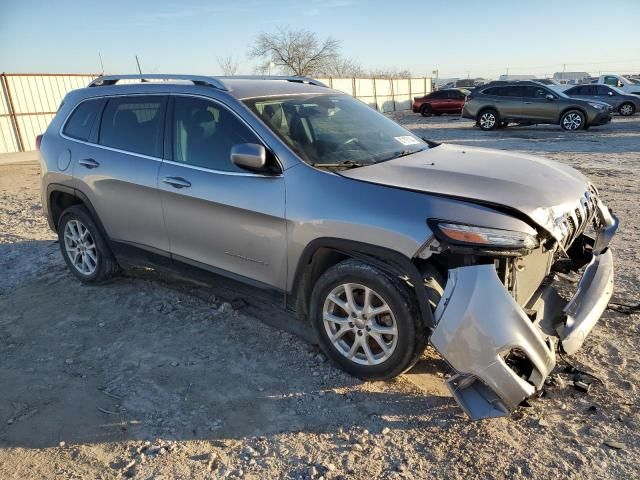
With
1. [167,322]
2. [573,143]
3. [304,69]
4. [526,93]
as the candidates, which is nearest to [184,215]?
[167,322]

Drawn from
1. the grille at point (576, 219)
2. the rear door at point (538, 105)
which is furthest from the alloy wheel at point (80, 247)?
the rear door at point (538, 105)

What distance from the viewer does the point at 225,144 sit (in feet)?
12.0

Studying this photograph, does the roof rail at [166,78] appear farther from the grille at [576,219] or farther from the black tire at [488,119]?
the black tire at [488,119]

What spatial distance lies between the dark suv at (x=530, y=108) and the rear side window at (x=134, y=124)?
17.0 metres

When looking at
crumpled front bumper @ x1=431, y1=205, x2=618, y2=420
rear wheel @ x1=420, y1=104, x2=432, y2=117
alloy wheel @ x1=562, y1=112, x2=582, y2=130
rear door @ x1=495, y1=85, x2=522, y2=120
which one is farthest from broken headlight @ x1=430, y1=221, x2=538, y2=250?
rear wheel @ x1=420, y1=104, x2=432, y2=117

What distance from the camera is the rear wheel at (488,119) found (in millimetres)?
19109

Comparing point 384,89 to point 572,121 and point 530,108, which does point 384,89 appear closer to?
point 530,108

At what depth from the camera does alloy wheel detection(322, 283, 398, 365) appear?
3.08 meters

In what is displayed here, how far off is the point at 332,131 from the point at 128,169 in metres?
1.75

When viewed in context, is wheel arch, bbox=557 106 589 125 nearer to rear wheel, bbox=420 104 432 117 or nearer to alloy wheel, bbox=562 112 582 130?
alloy wheel, bbox=562 112 582 130

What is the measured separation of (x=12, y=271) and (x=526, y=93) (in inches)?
706

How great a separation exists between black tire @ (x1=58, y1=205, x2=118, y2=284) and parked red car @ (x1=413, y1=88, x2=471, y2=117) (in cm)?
2550

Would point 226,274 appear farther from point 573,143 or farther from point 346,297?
point 573,143

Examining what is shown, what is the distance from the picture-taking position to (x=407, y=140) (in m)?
4.12
